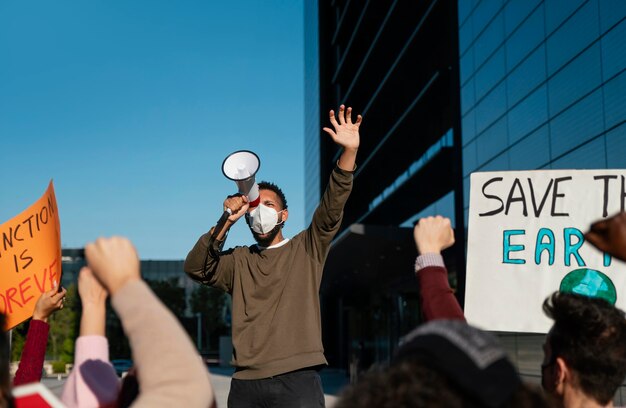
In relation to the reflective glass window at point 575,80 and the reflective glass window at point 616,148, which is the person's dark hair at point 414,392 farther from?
the reflective glass window at point 575,80

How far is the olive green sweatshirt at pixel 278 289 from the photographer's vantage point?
4.25 metres

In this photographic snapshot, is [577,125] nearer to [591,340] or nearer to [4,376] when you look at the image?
[591,340]

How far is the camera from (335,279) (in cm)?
3831

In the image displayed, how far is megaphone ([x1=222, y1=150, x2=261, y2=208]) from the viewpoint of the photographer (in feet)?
15.1

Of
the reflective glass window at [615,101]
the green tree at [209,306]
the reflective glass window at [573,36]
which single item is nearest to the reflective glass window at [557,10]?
the reflective glass window at [573,36]

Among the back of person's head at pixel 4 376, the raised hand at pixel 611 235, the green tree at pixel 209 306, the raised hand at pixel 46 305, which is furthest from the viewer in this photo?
the green tree at pixel 209 306

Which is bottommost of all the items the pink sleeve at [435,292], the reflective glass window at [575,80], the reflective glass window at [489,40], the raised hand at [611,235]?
the pink sleeve at [435,292]

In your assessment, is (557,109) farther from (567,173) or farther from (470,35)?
(567,173)

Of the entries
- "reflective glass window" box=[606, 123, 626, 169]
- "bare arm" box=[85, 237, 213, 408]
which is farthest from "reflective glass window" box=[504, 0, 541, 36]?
"bare arm" box=[85, 237, 213, 408]

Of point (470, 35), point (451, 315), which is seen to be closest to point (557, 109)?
point (470, 35)

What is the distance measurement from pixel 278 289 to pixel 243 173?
651 mm

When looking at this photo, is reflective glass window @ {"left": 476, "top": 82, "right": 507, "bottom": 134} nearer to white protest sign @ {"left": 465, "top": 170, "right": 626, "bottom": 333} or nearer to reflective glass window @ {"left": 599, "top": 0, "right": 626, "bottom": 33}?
reflective glass window @ {"left": 599, "top": 0, "right": 626, "bottom": 33}

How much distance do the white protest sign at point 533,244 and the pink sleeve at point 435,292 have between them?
2.57 metres

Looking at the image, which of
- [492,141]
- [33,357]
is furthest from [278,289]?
[492,141]
